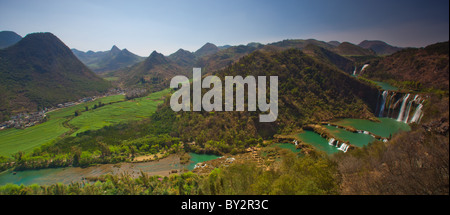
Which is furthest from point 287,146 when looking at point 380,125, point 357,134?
point 380,125

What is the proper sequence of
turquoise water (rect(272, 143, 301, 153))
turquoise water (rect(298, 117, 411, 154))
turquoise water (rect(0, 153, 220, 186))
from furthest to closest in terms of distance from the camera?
1. turquoise water (rect(272, 143, 301, 153))
2. turquoise water (rect(298, 117, 411, 154))
3. turquoise water (rect(0, 153, 220, 186))

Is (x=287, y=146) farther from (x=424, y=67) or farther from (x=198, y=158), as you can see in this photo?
(x=424, y=67)

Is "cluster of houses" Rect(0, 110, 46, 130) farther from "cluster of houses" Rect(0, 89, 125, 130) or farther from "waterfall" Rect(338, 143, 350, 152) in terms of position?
"waterfall" Rect(338, 143, 350, 152)

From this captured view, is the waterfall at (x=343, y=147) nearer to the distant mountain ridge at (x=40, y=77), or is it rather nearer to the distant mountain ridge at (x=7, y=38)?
the distant mountain ridge at (x=40, y=77)

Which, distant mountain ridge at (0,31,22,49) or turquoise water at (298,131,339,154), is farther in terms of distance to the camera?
distant mountain ridge at (0,31,22,49)

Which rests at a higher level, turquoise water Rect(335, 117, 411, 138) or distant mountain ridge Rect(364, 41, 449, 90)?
distant mountain ridge Rect(364, 41, 449, 90)

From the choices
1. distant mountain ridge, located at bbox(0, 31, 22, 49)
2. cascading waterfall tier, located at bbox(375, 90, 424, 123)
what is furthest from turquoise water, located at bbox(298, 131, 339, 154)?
Result: distant mountain ridge, located at bbox(0, 31, 22, 49)
